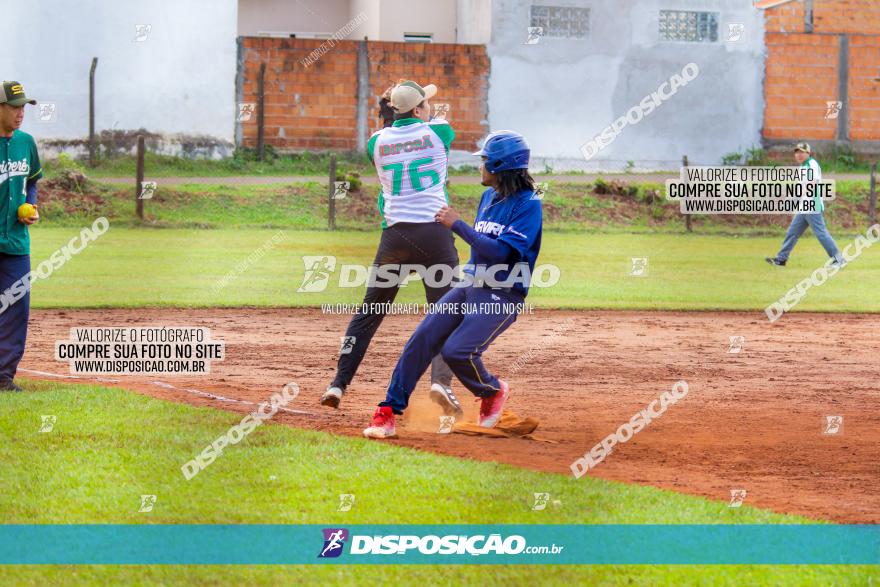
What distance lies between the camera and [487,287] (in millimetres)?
8633

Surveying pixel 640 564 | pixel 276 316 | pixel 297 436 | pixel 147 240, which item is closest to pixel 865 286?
pixel 276 316

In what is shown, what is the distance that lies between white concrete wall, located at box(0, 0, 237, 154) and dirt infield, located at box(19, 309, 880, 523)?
59.2 feet

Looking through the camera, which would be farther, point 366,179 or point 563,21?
point 563,21

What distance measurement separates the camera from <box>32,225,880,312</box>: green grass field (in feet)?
57.8

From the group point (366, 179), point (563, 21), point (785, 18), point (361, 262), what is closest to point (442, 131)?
point (361, 262)

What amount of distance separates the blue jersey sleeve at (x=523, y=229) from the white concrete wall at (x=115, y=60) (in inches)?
1013

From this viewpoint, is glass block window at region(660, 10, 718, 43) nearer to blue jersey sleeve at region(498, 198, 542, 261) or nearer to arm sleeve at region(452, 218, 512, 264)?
blue jersey sleeve at region(498, 198, 542, 261)

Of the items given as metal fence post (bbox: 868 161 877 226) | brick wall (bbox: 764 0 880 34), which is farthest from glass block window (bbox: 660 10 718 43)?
metal fence post (bbox: 868 161 877 226)

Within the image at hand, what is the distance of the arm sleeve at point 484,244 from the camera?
821cm

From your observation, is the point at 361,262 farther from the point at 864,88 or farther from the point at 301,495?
the point at 864,88

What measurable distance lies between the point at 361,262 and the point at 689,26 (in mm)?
18153

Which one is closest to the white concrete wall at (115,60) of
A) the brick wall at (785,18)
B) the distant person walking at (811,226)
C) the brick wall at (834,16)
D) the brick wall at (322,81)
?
the brick wall at (322,81)

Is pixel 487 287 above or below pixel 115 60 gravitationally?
below

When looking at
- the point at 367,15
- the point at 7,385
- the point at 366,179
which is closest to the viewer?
the point at 7,385
